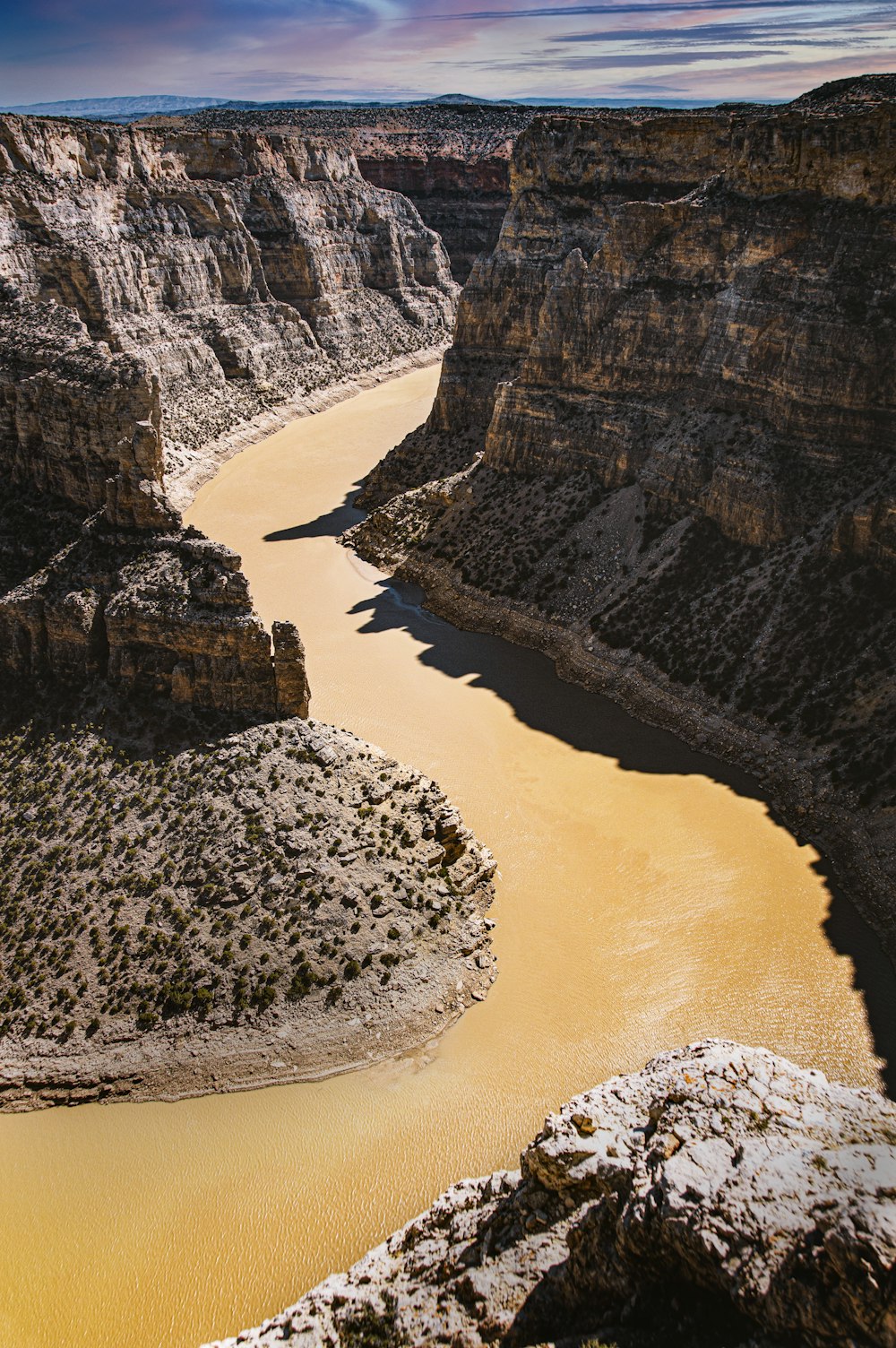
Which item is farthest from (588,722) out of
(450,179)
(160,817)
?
(450,179)

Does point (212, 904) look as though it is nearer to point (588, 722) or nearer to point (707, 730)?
point (588, 722)

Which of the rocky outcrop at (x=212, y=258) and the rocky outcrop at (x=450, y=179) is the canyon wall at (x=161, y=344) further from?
the rocky outcrop at (x=450, y=179)

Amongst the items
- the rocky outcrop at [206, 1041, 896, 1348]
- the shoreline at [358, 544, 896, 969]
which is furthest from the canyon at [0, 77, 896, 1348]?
the shoreline at [358, 544, 896, 969]

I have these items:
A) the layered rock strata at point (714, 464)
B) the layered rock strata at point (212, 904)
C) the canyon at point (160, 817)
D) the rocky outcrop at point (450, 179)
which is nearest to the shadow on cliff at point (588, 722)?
the layered rock strata at point (714, 464)

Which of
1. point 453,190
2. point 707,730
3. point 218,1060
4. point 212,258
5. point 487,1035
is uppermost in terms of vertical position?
point 453,190

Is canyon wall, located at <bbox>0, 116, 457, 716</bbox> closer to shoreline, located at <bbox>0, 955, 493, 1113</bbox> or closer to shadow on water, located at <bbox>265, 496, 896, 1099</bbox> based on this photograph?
shoreline, located at <bbox>0, 955, 493, 1113</bbox>
